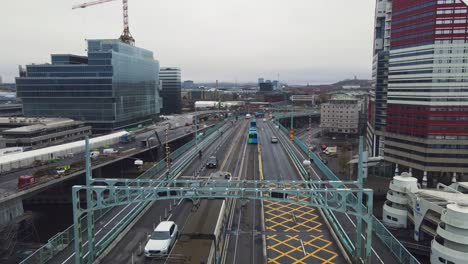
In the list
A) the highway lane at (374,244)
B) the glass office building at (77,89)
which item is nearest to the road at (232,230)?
the highway lane at (374,244)

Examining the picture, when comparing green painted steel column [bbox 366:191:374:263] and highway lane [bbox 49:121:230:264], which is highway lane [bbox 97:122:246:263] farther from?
green painted steel column [bbox 366:191:374:263]

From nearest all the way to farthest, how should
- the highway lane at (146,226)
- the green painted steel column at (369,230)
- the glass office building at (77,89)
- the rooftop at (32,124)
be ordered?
the green painted steel column at (369,230) < the highway lane at (146,226) < the rooftop at (32,124) < the glass office building at (77,89)

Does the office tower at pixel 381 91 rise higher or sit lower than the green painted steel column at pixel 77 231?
higher

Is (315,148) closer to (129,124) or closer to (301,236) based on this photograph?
(129,124)

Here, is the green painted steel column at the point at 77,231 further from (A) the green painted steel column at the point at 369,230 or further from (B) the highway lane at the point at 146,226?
(A) the green painted steel column at the point at 369,230

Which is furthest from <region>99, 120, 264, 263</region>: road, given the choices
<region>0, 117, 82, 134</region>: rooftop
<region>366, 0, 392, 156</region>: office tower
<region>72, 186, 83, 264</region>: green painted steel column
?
<region>0, 117, 82, 134</region>: rooftop
